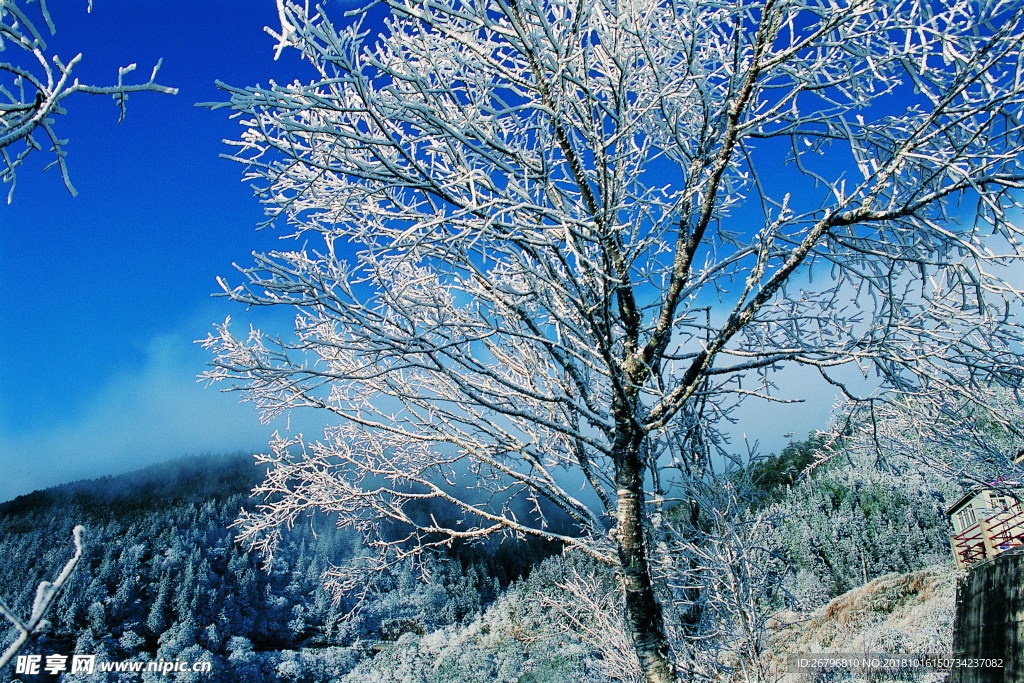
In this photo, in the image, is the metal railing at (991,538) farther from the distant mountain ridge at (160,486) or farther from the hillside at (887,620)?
the distant mountain ridge at (160,486)

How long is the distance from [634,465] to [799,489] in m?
17.7

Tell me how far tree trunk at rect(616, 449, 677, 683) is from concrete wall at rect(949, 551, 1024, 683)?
11.5 ft

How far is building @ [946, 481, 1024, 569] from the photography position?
785cm

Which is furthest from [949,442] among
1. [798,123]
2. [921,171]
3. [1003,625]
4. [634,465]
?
[798,123]

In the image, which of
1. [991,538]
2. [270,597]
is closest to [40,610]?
[991,538]

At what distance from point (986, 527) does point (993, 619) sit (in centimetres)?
545

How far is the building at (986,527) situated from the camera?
25.8 feet

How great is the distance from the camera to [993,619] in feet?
16.9

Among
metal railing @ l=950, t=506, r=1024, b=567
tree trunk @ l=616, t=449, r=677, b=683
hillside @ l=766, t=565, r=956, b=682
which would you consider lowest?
hillside @ l=766, t=565, r=956, b=682

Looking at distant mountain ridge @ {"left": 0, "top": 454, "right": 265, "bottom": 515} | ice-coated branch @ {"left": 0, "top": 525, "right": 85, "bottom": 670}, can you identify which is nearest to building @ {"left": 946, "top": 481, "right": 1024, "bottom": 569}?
ice-coated branch @ {"left": 0, "top": 525, "right": 85, "bottom": 670}

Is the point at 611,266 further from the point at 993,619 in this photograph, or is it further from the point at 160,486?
the point at 160,486

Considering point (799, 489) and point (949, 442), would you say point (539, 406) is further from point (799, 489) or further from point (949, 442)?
point (799, 489)

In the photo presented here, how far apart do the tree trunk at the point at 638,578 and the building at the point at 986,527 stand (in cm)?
533

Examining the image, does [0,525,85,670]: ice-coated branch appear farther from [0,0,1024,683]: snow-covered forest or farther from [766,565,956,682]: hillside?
[766,565,956,682]: hillside
